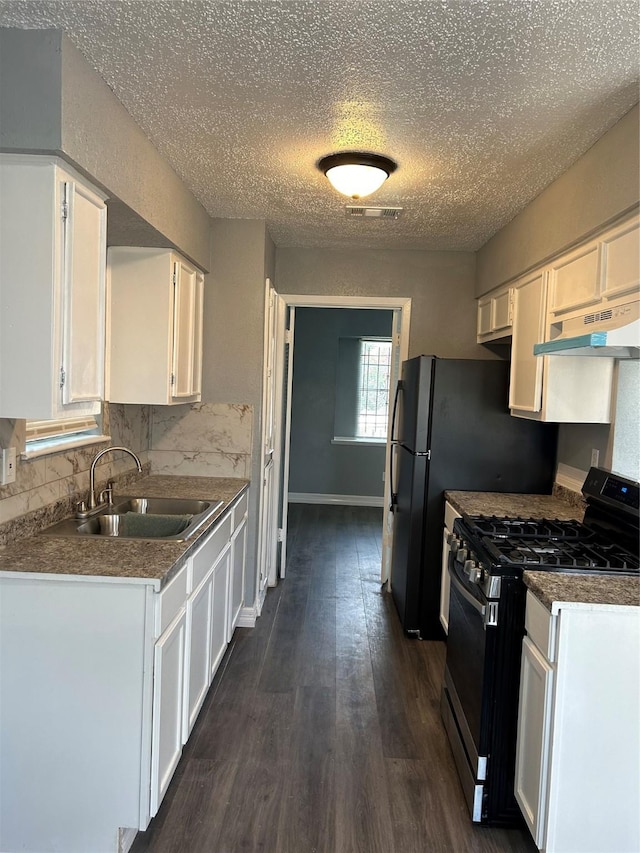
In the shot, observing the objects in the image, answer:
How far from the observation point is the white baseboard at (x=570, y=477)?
3.05 metres

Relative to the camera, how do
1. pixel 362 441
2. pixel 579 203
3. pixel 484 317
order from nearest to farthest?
pixel 579 203 → pixel 484 317 → pixel 362 441

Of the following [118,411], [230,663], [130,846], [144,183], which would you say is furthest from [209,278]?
[130,846]

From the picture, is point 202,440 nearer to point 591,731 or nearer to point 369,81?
point 369,81

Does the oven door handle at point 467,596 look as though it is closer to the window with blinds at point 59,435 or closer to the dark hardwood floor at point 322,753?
the dark hardwood floor at point 322,753

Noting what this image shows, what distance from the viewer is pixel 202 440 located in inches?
142

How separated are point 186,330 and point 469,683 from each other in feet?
7.11

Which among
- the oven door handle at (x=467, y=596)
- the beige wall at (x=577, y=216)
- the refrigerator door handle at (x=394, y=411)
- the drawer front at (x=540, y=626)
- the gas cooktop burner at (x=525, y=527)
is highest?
the beige wall at (x=577, y=216)

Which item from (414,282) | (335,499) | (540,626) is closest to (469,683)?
(540,626)

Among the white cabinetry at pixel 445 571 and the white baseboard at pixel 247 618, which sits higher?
the white cabinetry at pixel 445 571

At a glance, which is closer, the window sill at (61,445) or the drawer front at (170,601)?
the drawer front at (170,601)

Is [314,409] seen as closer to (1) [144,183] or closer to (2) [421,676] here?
(2) [421,676]

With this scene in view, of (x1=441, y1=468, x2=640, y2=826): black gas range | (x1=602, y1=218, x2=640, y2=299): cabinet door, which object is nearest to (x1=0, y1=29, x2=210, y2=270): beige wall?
(x1=602, y1=218, x2=640, y2=299): cabinet door

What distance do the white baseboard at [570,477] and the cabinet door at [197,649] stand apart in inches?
75.1

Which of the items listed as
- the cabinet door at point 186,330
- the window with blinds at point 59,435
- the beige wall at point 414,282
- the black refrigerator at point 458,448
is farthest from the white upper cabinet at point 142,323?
the black refrigerator at point 458,448
